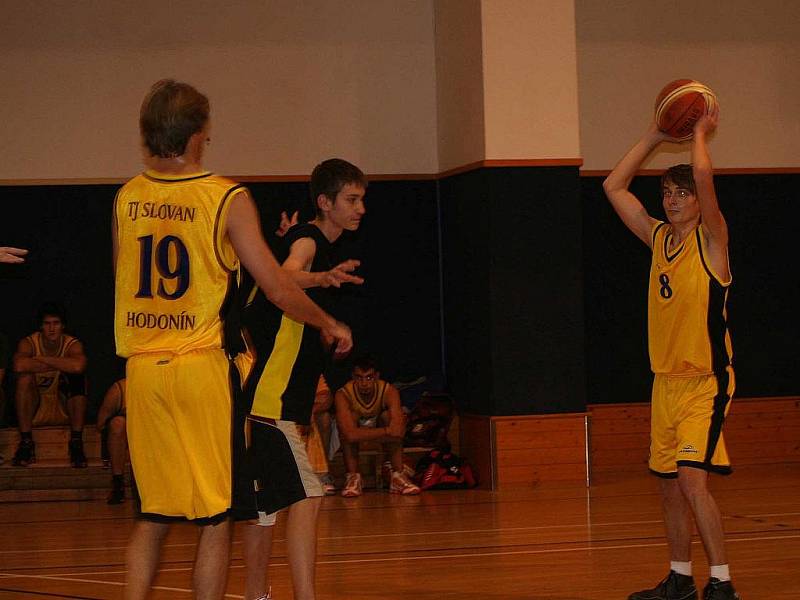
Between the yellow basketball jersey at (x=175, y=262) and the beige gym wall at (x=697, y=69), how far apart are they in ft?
24.6

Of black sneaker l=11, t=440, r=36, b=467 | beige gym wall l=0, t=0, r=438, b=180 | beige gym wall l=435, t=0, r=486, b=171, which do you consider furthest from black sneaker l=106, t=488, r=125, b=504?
beige gym wall l=435, t=0, r=486, b=171

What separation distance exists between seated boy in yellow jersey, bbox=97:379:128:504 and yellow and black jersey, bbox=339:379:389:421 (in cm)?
174

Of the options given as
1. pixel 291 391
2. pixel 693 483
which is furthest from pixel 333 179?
pixel 693 483

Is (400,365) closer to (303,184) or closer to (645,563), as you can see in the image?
(303,184)

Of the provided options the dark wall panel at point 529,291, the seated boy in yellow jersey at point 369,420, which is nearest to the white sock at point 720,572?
the seated boy in yellow jersey at point 369,420

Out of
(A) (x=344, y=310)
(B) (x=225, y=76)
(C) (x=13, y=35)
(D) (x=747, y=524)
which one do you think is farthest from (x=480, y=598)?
(C) (x=13, y=35)

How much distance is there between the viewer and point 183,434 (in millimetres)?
3252

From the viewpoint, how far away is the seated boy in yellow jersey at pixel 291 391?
3996 mm

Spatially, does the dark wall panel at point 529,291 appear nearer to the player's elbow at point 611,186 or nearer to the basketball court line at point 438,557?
the basketball court line at point 438,557

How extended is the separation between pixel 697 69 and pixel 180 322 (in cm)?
830

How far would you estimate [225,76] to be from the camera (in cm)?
1025

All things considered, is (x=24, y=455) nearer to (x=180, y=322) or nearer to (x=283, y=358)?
(x=283, y=358)

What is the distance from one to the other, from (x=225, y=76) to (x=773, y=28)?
5034 millimetres

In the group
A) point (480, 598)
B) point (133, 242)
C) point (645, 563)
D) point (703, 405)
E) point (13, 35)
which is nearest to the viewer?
point (133, 242)
